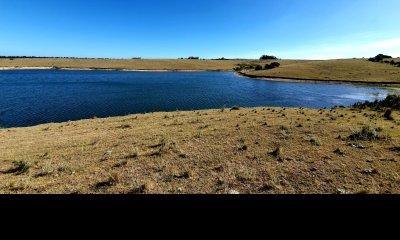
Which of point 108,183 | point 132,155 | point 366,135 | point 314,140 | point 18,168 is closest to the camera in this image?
point 108,183

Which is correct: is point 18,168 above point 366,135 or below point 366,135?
below

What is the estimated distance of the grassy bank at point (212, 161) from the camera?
9.70 meters

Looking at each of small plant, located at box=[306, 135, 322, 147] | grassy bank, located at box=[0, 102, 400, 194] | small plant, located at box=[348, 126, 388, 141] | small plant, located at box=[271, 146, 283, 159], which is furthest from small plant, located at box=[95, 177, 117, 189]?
small plant, located at box=[348, 126, 388, 141]

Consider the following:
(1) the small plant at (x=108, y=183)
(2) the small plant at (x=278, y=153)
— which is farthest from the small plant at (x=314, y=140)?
(1) the small plant at (x=108, y=183)

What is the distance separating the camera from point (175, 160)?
12.5 m

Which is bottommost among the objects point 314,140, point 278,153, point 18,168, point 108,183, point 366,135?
point 18,168

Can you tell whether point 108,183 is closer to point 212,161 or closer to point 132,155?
point 132,155

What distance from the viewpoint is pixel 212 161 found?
12336mm

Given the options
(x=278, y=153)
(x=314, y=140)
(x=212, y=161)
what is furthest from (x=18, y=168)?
(x=314, y=140)

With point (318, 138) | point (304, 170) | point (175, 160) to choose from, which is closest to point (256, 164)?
point (304, 170)

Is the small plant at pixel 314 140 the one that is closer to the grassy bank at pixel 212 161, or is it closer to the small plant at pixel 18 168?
the grassy bank at pixel 212 161

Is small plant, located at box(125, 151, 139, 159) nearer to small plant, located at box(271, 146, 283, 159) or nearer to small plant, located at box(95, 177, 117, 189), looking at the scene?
Result: small plant, located at box(95, 177, 117, 189)

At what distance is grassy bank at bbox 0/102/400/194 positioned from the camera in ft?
31.8
